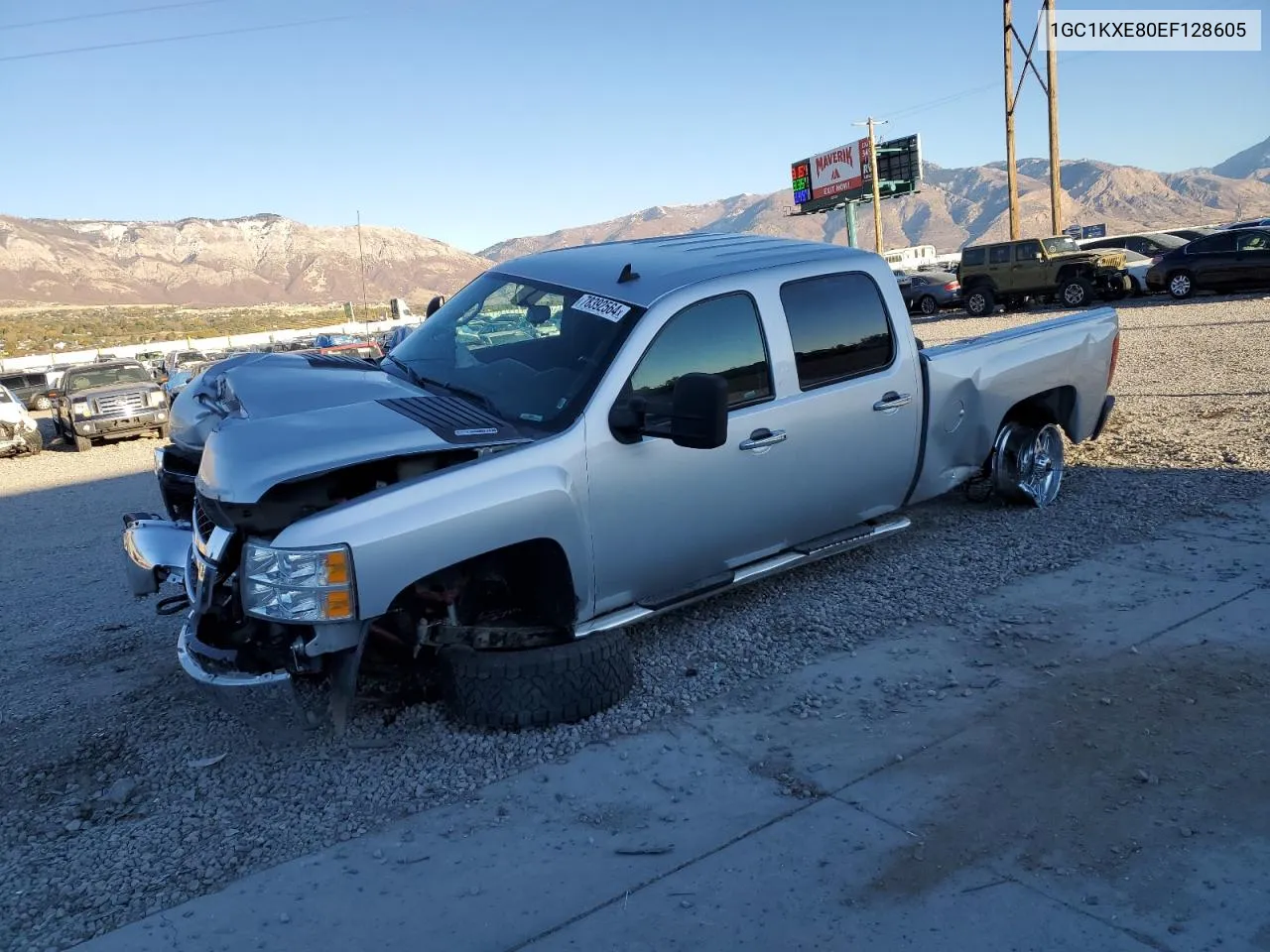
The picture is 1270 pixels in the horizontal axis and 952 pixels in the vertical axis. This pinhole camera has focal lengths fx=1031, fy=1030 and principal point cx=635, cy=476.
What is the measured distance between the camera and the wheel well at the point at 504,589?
13.0 feet

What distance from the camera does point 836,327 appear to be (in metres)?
5.20

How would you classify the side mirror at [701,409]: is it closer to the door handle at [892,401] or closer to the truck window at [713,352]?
the truck window at [713,352]

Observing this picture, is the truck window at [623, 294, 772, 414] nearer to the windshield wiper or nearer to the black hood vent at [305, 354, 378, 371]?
the windshield wiper

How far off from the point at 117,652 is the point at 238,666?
2219 mm

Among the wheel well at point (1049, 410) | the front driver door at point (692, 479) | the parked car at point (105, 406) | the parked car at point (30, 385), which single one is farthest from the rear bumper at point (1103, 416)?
the parked car at point (30, 385)

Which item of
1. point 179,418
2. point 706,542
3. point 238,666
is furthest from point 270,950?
point 179,418

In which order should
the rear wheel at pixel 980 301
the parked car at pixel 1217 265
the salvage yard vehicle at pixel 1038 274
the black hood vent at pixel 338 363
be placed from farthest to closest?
the rear wheel at pixel 980 301 → the salvage yard vehicle at pixel 1038 274 → the parked car at pixel 1217 265 → the black hood vent at pixel 338 363

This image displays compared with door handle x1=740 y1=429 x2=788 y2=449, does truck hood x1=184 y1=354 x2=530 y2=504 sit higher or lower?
A: higher

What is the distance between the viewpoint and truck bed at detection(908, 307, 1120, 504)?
5742mm

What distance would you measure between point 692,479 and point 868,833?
1717 millimetres

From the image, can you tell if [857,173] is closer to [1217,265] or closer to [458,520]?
[1217,265]

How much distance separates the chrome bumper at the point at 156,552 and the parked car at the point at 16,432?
16538mm

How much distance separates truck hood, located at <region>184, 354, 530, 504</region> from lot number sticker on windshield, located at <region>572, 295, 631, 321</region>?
28.1 inches

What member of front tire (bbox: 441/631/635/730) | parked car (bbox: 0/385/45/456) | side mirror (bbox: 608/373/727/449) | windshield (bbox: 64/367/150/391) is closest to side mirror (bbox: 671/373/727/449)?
side mirror (bbox: 608/373/727/449)
